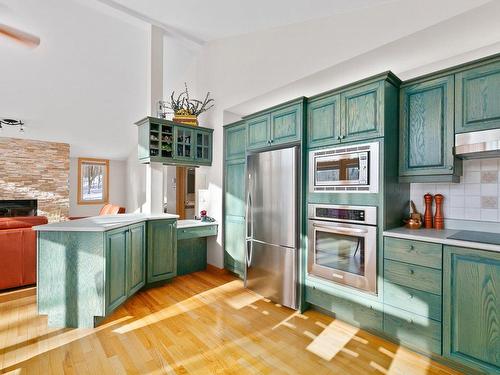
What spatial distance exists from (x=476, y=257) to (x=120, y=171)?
8327mm

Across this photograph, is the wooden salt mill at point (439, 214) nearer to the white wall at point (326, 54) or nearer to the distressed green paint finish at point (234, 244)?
the white wall at point (326, 54)

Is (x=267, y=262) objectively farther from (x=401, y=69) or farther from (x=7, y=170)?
(x=7, y=170)

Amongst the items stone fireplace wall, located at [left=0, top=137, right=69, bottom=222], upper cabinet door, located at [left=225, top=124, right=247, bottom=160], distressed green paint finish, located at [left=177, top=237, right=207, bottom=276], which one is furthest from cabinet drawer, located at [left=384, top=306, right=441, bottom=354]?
stone fireplace wall, located at [left=0, top=137, right=69, bottom=222]

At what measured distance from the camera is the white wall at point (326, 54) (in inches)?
74.3

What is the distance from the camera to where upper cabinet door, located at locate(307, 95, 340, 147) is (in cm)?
239

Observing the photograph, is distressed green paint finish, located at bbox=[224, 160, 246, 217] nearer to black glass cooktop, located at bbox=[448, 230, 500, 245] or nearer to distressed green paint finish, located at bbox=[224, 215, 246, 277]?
distressed green paint finish, located at bbox=[224, 215, 246, 277]

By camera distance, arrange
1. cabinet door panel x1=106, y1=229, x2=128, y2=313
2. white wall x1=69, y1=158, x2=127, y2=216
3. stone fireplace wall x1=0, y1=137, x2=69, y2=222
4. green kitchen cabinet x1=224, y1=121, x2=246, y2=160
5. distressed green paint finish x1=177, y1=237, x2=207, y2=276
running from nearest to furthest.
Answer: cabinet door panel x1=106, y1=229, x2=128, y2=313 < green kitchen cabinet x1=224, y1=121, x2=246, y2=160 < distressed green paint finish x1=177, y1=237, x2=207, y2=276 < stone fireplace wall x1=0, y1=137, x2=69, y2=222 < white wall x1=69, y1=158, x2=127, y2=216

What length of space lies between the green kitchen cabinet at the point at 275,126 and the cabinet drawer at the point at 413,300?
1.56 meters

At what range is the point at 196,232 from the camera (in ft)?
12.0

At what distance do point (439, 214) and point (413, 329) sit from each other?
987 millimetres

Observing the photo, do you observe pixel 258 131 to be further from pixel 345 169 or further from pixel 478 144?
pixel 478 144

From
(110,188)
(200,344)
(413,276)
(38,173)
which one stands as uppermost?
(38,173)

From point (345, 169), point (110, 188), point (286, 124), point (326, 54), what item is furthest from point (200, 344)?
point (110, 188)

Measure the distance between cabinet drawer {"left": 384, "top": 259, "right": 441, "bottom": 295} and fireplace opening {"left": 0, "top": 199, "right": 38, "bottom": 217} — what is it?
24.3ft
